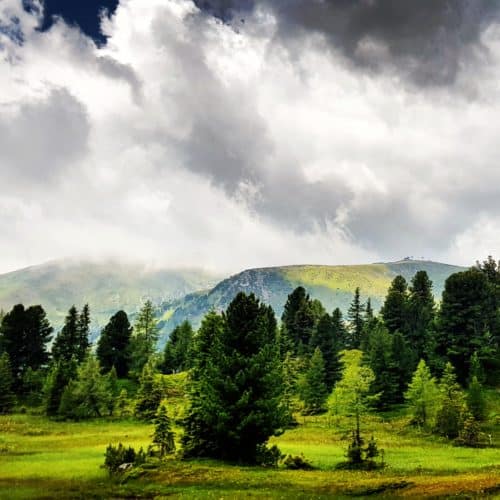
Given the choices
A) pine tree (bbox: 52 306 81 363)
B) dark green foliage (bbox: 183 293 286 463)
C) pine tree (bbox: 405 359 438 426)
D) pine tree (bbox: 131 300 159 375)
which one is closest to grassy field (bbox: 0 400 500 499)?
dark green foliage (bbox: 183 293 286 463)

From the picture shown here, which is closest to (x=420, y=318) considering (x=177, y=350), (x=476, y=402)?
(x=476, y=402)

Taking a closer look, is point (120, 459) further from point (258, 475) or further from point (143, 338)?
point (143, 338)

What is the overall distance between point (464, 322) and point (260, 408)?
63699 millimetres

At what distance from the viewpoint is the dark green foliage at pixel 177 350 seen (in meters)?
123

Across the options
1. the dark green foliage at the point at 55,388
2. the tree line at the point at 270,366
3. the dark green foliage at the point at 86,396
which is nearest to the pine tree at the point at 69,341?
the tree line at the point at 270,366

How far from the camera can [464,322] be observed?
9100cm

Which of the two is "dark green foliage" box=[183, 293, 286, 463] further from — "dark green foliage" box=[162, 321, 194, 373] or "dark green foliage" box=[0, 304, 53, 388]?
"dark green foliage" box=[162, 321, 194, 373]

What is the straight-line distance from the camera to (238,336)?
43.4 metres

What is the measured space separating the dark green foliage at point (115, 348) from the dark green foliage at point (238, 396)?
7344 centimetres

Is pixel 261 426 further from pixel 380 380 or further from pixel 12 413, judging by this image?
pixel 12 413

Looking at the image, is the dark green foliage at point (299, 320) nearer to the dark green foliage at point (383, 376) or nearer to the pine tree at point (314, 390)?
the pine tree at point (314, 390)

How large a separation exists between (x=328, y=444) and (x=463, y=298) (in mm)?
47729

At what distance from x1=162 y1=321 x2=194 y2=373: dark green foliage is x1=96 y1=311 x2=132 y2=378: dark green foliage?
13.2 metres

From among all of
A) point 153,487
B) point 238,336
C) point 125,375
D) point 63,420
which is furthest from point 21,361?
point 153,487
